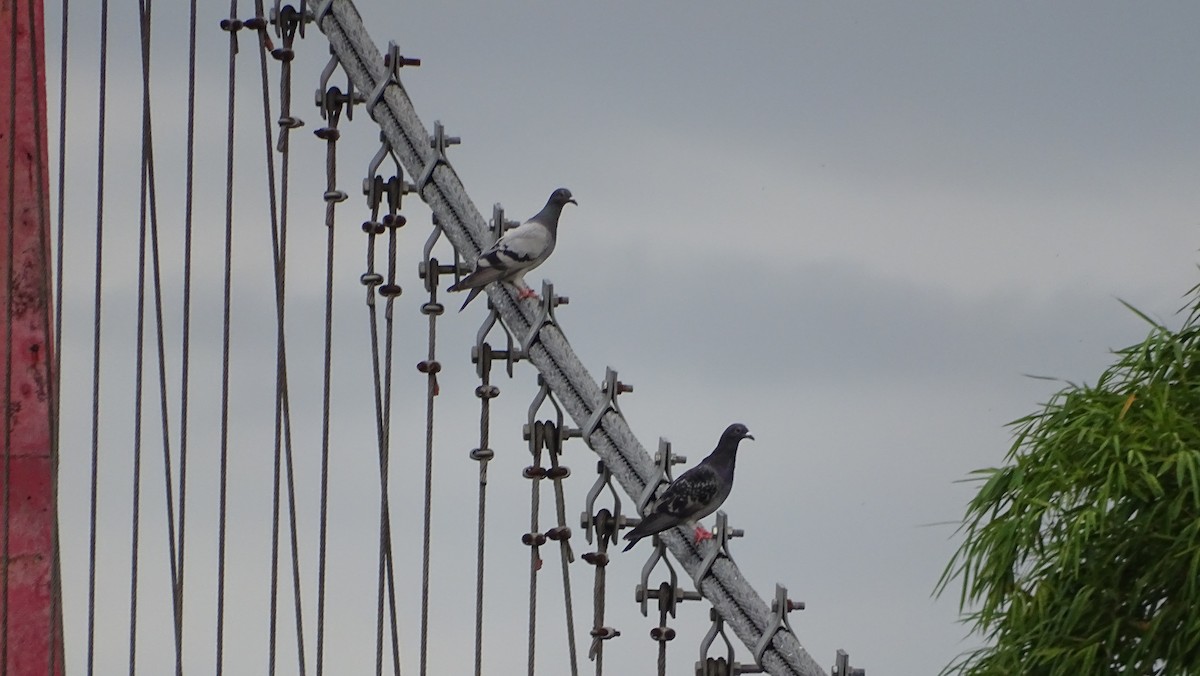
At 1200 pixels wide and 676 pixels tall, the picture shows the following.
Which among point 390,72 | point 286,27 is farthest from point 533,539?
point 286,27

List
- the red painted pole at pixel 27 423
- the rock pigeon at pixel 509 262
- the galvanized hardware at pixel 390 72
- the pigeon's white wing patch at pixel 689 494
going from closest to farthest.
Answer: the pigeon's white wing patch at pixel 689 494 < the rock pigeon at pixel 509 262 < the galvanized hardware at pixel 390 72 < the red painted pole at pixel 27 423

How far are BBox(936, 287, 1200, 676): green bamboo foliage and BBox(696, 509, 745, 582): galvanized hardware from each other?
240cm

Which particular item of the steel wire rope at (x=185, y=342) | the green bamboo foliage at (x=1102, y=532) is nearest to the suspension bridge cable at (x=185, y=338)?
the steel wire rope at (x=185, y=342)

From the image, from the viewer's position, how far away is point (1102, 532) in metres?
6.01

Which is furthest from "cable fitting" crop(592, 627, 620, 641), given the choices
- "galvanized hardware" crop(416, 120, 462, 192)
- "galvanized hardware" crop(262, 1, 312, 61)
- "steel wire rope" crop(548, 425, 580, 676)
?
"galvanized hardware" crop(262, 1, 312, 61)

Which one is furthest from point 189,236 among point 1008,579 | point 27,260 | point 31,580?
point 1008,579

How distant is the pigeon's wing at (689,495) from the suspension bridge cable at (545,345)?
0.06 meters

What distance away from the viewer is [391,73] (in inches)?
171

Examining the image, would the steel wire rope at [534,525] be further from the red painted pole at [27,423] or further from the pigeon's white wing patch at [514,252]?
the red painted pole at [27,423]

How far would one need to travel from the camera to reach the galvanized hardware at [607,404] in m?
3.98

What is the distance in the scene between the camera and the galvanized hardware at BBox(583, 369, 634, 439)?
3.98 m

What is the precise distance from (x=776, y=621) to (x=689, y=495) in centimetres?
32

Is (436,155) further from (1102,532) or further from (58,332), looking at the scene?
(1102,532)

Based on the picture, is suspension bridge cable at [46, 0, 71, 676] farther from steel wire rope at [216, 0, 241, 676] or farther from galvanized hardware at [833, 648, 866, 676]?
galvanized hardware at [833, 648, 866, 676]
